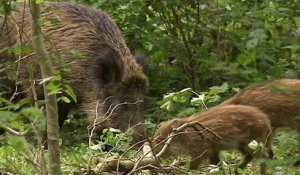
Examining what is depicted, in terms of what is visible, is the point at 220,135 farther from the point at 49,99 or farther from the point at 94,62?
the point at 94,62

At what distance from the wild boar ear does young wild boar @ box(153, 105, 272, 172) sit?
274 cm

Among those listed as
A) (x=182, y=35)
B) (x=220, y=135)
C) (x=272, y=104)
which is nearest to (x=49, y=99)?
(x=220, y=135)

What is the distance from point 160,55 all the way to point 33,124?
619 centimetres

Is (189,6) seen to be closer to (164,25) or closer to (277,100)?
(164,25)

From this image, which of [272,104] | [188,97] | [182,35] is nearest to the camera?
[188,97]

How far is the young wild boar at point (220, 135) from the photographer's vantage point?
623 cm

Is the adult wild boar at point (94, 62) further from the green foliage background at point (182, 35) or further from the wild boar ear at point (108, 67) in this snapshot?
the green foliage background at point (182, 35)

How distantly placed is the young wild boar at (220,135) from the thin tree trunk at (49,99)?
4.71 ft

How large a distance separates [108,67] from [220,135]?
122 inches

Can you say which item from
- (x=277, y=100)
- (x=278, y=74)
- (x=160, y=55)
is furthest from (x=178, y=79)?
(x=278, y=74)

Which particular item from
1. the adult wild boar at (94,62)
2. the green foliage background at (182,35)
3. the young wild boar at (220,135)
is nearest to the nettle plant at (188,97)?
the young wild boar at (220,135)

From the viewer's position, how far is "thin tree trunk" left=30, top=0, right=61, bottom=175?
4.75m

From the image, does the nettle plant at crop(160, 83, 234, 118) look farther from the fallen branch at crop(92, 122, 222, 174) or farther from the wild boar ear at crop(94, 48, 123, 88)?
the wild boar ear at crop(94, 48, 123, 88)

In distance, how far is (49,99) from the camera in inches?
189
